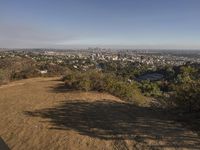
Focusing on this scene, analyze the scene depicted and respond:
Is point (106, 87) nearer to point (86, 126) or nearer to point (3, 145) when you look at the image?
point (86, 126)

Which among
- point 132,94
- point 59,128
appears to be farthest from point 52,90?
→ point 59,128

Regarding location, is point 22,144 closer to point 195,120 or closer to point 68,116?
point 68,116

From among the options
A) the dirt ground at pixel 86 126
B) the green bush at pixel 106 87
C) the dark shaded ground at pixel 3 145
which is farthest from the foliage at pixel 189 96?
the dark shaded ground at pixel 3 145

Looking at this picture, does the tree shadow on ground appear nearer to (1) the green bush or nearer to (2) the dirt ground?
(2) the dirt ground

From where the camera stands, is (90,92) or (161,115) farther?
(90,92)

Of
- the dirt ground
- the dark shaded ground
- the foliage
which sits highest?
the foliage

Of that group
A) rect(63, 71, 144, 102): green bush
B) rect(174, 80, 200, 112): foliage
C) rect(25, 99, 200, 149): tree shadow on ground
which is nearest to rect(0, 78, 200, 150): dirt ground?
rect(25, 99, 200, 149): tree shadow on ground

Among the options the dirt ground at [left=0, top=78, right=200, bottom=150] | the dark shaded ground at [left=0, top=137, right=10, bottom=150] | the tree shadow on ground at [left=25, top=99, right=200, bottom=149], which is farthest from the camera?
the tree shadow on ground at [left=25, top=99, right=200, bottom=149]

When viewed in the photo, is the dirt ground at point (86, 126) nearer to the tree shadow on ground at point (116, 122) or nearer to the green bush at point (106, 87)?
the tree shadow on ground at point (116, 122)
